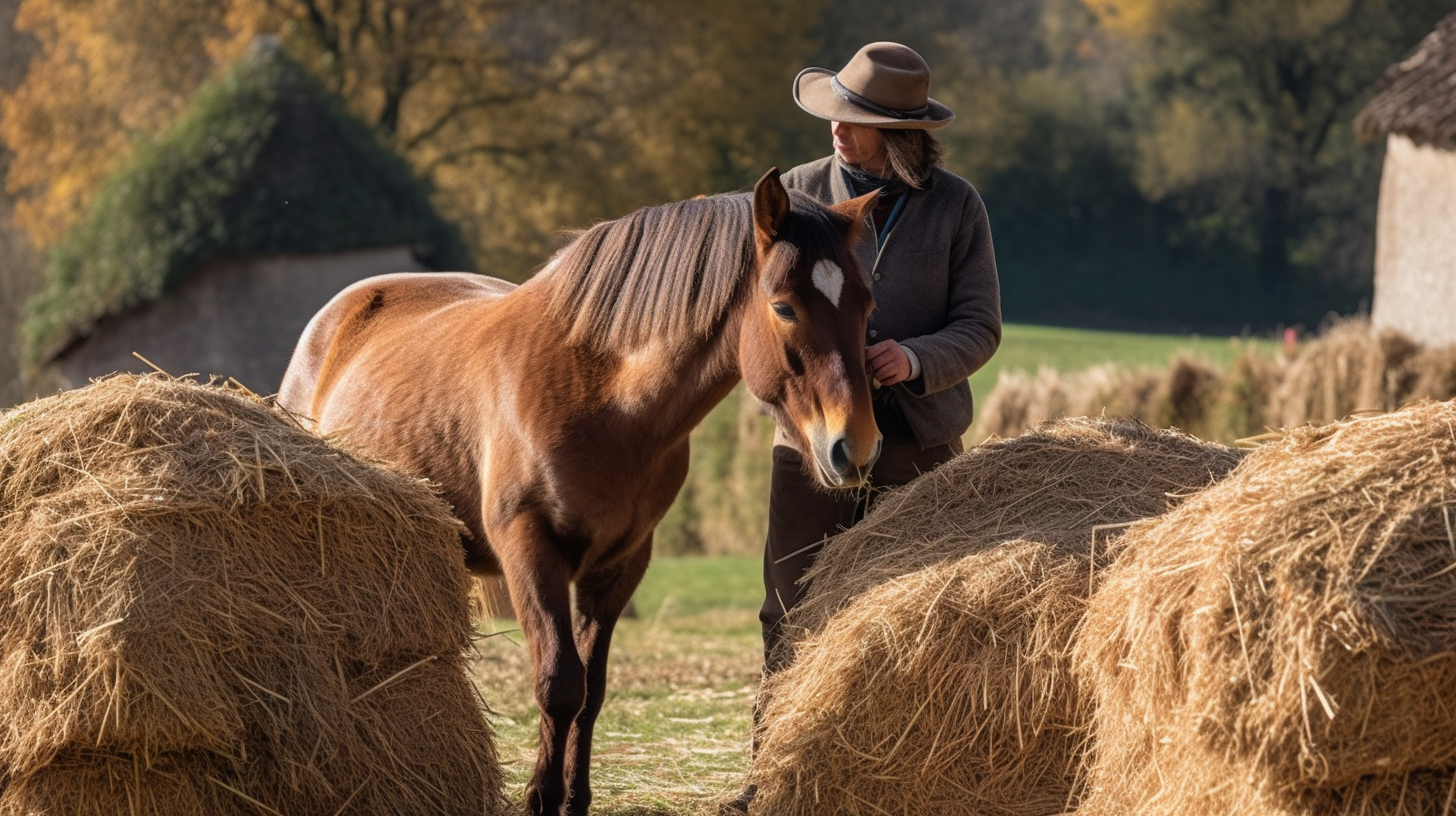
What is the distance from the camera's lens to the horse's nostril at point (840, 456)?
3.56 meters

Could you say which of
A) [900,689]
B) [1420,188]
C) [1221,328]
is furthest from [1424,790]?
[1221,328]

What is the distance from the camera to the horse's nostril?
3559 mm

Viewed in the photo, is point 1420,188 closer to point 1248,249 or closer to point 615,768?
point 615,768

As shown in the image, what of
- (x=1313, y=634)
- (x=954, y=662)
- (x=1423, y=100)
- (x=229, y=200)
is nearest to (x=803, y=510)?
(x=954, y=662)

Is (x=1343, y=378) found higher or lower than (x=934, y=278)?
lower

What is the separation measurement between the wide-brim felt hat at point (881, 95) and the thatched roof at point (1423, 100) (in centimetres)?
1477

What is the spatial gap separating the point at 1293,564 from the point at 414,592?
231 centimetres

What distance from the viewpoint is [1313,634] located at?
2.76 m

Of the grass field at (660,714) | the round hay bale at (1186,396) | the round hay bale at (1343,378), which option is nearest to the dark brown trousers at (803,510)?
the grass field at (660,714)

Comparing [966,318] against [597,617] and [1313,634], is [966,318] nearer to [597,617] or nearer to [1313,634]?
[597,617]

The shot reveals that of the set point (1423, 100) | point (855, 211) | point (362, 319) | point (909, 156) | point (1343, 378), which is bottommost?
point (1343, 378)

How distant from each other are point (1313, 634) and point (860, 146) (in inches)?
88.7

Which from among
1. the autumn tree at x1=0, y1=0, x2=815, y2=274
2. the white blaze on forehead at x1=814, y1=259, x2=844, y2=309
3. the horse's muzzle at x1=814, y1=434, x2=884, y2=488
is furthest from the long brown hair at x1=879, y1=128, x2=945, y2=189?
the autumn tree at x1=0, y1=0, x2=815, y2=274

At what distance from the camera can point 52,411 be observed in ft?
12.8
